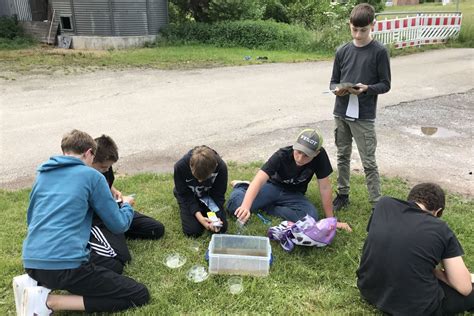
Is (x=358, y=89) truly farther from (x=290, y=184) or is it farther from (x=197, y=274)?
(x=197, y=274)

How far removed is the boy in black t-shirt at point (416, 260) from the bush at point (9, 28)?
19165 millimetres

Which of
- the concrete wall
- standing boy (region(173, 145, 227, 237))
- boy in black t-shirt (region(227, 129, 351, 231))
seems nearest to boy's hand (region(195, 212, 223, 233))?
standing boy (region(173, 145, 227, 237))

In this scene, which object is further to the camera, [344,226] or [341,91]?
[341,91]

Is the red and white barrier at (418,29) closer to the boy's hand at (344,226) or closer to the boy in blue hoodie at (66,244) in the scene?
the boy's hand at (344,226)

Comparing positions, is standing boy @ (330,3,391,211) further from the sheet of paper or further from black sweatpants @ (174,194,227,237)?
black sweatpants @ (174,194,227,237)

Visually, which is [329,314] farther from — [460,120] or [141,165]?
[460,120]

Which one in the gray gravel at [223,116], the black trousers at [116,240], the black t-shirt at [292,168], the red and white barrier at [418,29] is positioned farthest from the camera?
the red and white barrier at [418,29]

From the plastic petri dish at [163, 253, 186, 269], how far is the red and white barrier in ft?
40.8

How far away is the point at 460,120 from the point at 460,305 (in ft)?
18.3

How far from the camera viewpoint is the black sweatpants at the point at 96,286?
2693 mm

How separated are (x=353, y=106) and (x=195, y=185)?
64.7 inches

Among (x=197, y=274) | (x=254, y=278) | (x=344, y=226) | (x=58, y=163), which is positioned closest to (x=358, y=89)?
(x=344, y=226)

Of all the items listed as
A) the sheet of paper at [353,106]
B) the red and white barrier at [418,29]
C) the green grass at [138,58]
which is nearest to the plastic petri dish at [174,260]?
the sheet of paper at [353,106]

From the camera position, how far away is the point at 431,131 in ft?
22.8
